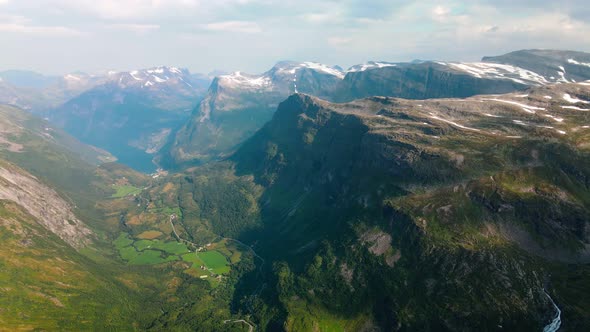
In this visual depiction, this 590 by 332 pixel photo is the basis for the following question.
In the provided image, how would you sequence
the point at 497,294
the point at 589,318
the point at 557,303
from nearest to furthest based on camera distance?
the point at 589,318 < the point at 557,303 < the point at 497,294

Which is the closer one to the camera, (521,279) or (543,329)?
(543,329)

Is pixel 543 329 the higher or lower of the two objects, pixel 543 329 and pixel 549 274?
the lower

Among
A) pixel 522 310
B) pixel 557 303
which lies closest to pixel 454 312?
pixel 522 310

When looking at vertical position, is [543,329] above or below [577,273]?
below

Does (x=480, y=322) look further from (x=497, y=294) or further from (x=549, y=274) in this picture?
(x=549, y=274)

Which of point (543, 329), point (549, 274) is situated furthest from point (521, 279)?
point (543, 329)

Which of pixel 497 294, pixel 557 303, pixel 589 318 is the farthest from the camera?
pixel 497 294

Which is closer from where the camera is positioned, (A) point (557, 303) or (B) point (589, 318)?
(B) point (589, 318)

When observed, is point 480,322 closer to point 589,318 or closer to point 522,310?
point 522,310

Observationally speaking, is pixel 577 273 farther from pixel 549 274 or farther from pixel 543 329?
pixel 543 329
